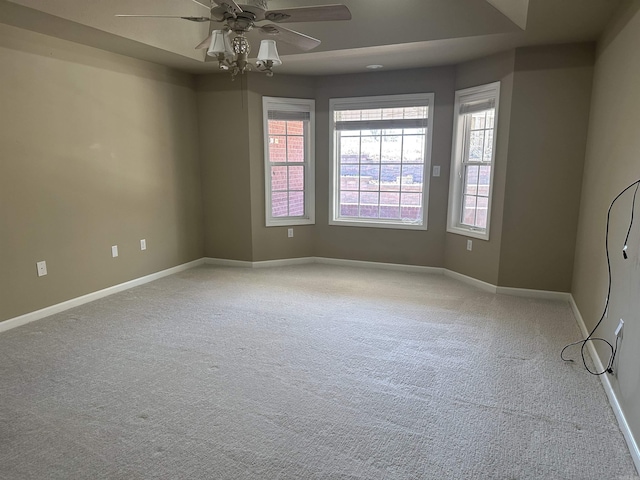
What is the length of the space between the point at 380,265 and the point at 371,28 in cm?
280

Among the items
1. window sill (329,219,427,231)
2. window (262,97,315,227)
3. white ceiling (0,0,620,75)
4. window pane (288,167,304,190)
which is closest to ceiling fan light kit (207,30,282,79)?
white ceiling (0,0,620,75)

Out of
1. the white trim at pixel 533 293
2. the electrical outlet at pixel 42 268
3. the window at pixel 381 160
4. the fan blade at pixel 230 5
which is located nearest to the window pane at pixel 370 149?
the window at pixel 381 160

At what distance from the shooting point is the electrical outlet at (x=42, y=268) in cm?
361

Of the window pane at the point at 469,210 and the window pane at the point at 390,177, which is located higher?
the window pane at the point at 390,177

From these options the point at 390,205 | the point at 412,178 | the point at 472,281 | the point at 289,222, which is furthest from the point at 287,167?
the point at 472,281

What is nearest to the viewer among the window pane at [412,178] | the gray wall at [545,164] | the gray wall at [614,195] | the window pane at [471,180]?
the gray wall at [614,195]

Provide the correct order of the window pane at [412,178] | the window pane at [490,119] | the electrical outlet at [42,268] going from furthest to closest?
the window pane at [412,178]
the window pane at [490,119]
the electrical outlet at [42,268]

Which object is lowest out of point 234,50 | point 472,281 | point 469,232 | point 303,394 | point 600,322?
point 303,394

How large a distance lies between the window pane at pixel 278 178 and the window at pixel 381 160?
0.64 m

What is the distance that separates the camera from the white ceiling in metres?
3.11

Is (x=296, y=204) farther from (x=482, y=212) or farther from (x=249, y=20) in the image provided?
(x=249, y=20)

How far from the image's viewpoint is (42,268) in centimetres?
363

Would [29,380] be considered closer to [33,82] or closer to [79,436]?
[79,436]

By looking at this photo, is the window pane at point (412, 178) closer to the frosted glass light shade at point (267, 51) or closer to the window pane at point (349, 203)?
the window pane at point (349, 203)
